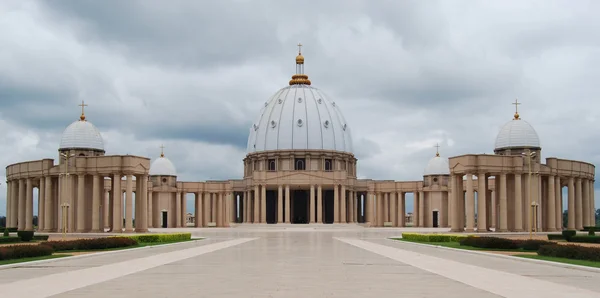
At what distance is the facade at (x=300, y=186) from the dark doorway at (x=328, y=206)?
0.17 m

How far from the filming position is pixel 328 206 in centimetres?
11638

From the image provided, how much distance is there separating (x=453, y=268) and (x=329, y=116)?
93.8 metres

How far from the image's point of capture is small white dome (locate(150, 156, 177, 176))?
10775 cm

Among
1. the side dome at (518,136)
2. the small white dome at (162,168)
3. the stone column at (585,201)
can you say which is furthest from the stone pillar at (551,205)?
the small white dome at (162,168)

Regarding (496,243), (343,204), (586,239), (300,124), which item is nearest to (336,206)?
(343,204)

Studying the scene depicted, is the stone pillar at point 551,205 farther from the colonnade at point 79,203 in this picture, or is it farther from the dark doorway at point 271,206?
the dark doorway at point 271,206

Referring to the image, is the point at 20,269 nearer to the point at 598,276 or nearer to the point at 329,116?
the point at 598,276

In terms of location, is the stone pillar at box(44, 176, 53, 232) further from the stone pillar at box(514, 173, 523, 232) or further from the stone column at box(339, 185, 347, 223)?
the stone pillar at box(514, 173, 523, 232)

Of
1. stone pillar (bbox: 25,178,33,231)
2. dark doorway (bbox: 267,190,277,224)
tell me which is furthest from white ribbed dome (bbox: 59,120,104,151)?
dark doorway (bbox: 267,190,277,224)

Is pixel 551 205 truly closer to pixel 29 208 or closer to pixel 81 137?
pixel 81 137

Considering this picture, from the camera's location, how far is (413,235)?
4881 centimetres

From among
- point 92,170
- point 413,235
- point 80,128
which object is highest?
point 80,128

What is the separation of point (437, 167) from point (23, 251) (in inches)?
3392

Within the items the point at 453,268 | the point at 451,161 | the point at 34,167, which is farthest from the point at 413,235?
the point at 34,167
